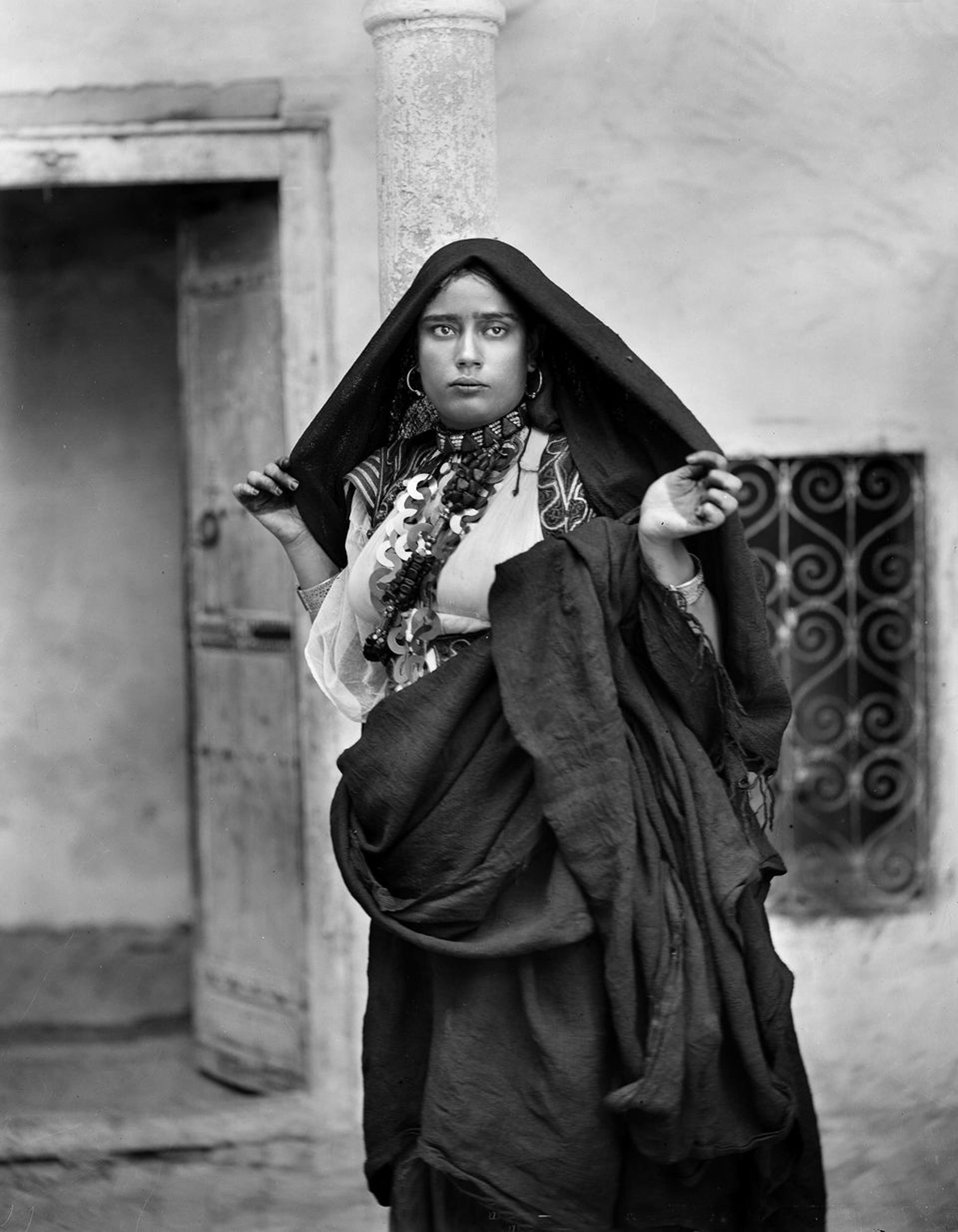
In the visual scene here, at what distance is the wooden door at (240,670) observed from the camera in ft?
14.3

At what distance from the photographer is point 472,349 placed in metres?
2.49

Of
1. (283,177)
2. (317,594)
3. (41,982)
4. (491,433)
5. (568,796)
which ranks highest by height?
(283,177)

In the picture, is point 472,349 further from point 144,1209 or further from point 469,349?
point 144,1209

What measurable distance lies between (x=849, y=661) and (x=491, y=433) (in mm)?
2141

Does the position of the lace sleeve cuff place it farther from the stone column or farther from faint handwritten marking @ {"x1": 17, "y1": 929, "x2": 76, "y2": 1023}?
faint handwritten marking @ {"x1": 17, "y1": 929, "x2": 76, "y2": 1023}

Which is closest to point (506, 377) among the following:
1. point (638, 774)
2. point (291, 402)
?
point (638, 774)

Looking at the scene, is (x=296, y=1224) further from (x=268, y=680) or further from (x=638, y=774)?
(x=638, y=774)

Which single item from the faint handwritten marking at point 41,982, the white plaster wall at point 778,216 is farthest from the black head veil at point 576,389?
the faint handwritten marking at point 41,982

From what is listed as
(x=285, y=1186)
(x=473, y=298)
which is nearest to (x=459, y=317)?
A: (x=473, y=298)

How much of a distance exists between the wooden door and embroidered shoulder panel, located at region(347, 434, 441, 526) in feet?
5.09

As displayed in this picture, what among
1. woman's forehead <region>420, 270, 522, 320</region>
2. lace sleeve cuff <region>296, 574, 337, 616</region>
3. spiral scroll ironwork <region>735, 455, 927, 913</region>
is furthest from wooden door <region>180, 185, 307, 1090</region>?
woman's forehead <region>420, 270, 522, 320</region>

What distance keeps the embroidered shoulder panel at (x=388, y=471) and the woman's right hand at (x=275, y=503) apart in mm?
115

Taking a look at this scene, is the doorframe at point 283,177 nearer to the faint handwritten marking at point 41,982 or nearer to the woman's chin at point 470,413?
the faint handwritten marking at point 41,982

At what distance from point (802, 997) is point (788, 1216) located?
1697 millimetres
